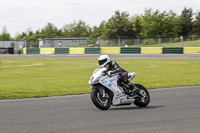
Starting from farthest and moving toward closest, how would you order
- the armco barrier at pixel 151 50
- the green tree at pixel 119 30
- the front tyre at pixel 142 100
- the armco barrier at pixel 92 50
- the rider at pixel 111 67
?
the green tree at pixel 119 30 < the armco barrier at pixel 92 50 < the armco barrier at pixel 151 50 < the front tyre at pixel 142 100 < the rider at pixel 111 67

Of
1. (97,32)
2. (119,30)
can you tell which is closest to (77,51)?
(119,30)

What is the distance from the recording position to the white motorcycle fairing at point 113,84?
328 inches

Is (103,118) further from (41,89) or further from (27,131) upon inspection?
(41,89)

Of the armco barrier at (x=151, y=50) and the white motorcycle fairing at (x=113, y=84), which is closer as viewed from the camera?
the white motorcycle fairing at (x=113, y=84)

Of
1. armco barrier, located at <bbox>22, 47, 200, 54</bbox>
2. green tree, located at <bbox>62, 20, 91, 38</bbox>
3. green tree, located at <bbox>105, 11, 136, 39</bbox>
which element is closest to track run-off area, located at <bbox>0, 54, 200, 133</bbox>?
→ armco barrier, located at <bbox>22, 47, 200, 54</bbox>

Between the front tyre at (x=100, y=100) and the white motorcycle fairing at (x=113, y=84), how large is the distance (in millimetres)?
165

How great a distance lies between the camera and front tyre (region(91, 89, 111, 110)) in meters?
8.32

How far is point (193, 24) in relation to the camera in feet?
298

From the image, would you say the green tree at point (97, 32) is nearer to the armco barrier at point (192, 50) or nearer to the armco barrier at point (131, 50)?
the armco barrier at point (131, 50)

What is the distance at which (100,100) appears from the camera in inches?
334

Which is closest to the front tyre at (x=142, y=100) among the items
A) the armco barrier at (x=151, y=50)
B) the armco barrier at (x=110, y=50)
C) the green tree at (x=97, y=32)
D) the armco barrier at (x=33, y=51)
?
the armco barrier at (x=151, y=50)

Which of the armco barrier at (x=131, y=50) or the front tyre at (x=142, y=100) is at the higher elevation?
the armco barrier at (x=131, y=50)

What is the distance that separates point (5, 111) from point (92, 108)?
2.10 m

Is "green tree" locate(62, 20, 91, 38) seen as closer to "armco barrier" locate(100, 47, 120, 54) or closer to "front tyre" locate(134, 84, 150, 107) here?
"armco barrier" locate(100, 47, 120, 54)
